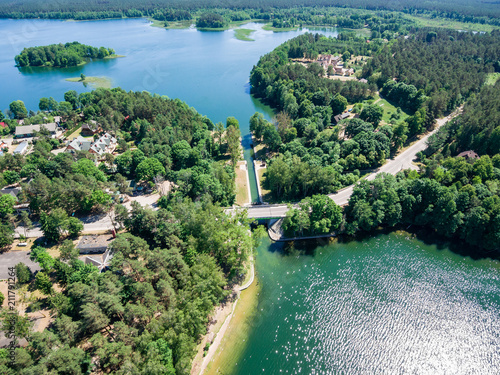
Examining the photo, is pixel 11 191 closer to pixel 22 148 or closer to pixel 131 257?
pixel 22 148

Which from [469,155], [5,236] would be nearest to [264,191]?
[5,236]

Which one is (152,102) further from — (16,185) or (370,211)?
(370,211)

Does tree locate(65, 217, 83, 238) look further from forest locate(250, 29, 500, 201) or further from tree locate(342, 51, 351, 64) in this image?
tree locate(342, 51, 351, 64)

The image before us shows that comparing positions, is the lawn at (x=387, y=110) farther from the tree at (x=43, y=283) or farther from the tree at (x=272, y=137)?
the tree at (x=43, y=283)

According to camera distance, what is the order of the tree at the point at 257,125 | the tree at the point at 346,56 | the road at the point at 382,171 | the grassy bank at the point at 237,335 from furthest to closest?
the tree at the point at 346,56 < the tree at the point at 257,125 < the road at the point at 382,171 < the grassy bank at the point at 237,335

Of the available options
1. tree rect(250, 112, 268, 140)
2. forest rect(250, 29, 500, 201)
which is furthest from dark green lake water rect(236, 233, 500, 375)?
tree rect(250, 112, 268, 140)

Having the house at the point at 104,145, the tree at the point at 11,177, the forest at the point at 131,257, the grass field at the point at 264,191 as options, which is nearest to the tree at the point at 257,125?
the forest at the point at 131,257
